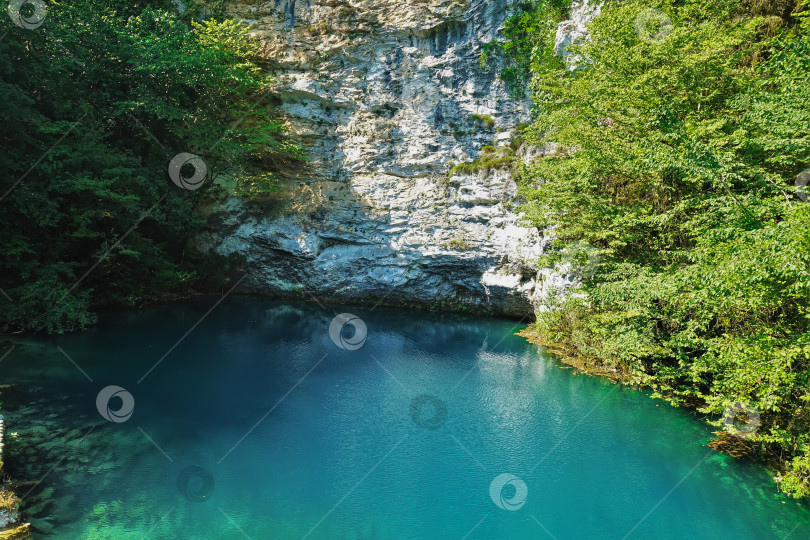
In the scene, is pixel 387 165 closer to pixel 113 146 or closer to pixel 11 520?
pixel 113 146

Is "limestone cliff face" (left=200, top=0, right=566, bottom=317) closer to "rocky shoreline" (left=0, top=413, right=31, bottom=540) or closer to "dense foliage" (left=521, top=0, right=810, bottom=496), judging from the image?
"dense foliage" (left=521, top=0, right=810, bottom=496)

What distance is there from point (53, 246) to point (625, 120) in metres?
16.9

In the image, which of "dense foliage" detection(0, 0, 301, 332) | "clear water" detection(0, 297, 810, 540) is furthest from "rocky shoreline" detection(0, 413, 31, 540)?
"dense foliage" detection(0, 0, 301, 332)

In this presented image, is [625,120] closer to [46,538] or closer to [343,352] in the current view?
[343,352]

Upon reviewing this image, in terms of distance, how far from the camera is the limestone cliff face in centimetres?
1878

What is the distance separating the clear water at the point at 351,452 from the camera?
22.7ft

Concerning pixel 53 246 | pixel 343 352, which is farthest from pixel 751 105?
pixel 53 246

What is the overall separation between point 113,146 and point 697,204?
1849 cm

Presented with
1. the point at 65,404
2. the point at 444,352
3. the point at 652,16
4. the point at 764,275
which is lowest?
the point at 65,404

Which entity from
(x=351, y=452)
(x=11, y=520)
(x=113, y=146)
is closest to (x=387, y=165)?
(x=113, y=146)

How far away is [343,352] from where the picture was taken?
14.7m

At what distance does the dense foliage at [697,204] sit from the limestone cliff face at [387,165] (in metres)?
4.70

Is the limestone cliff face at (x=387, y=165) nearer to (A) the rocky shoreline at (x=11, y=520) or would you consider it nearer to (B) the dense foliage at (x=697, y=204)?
(B) the dense foliage at (x=697, y=204)

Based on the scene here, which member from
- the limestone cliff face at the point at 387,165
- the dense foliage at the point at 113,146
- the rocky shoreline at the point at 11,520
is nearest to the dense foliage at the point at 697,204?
the limestone cliff face at the point at 387,165
